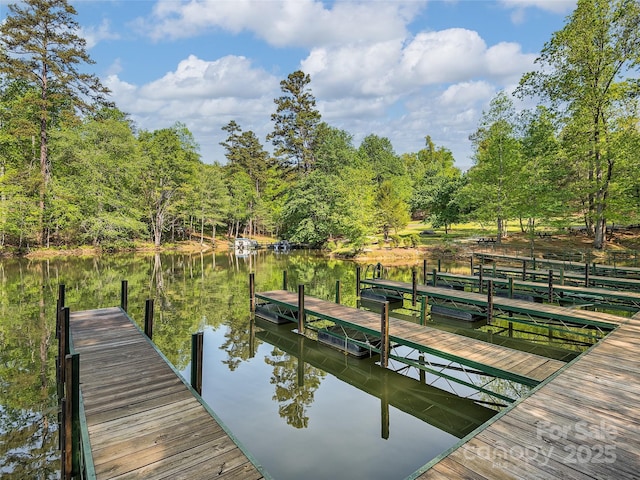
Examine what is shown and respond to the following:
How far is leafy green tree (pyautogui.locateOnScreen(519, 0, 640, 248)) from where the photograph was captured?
28.7 meters

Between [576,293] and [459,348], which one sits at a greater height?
[576,293]

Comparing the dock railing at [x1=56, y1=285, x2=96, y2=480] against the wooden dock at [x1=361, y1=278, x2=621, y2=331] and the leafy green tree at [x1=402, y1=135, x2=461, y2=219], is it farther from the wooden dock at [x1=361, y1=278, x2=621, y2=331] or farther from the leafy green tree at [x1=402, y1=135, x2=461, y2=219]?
the leafy green tree at [x1=402, y1=135, x2=461, y2=219]

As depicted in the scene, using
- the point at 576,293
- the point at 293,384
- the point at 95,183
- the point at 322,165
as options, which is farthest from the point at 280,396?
the point at 322,165

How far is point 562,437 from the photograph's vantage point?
484 centimetres

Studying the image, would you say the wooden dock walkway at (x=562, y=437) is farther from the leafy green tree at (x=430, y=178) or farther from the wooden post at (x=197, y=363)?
the leafy green tree at (x=430, y=178)

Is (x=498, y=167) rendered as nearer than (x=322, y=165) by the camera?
Yes

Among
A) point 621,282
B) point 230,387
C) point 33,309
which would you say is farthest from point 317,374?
point 621,282

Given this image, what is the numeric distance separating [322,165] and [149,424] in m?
50.6

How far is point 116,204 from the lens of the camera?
139ft

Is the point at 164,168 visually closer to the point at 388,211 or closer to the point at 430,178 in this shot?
the point at 388,211

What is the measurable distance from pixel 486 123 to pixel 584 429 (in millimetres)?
38513

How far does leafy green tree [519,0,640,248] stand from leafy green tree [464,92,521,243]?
4.82 metres

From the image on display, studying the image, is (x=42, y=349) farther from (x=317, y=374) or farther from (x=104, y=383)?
(x=317, y=374)

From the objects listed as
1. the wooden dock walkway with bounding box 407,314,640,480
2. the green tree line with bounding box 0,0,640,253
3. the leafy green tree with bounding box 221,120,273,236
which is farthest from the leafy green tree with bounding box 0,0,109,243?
the wooden dock walkway with bounding box 407,314,640,480
